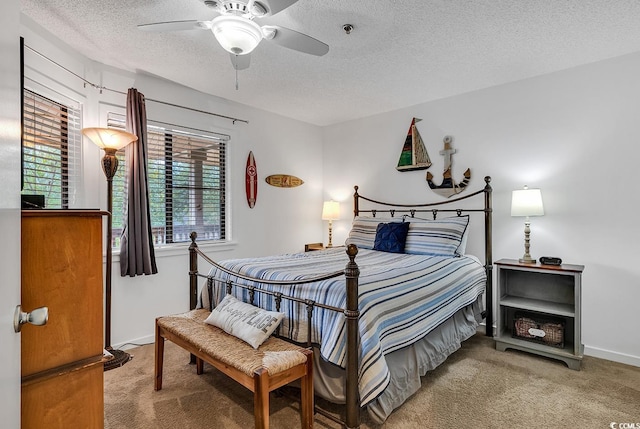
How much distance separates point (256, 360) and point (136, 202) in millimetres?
2050

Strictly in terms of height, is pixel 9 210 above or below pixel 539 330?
above

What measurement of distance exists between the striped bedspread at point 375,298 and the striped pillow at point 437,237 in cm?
12

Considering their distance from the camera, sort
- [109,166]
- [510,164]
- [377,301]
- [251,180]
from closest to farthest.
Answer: [377,301] → [109,166] → [510,164] → [251,180]

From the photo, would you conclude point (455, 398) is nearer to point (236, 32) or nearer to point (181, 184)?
point (236, 32)

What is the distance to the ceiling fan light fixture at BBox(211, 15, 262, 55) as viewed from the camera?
175 cm

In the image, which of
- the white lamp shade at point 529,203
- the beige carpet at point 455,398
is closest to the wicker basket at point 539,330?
the beige carpet at point 455,398

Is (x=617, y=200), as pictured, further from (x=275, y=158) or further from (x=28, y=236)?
(x=28, y=236)

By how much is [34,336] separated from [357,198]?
3.70m

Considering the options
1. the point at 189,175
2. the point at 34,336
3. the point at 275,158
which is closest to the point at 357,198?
the point at 275,158

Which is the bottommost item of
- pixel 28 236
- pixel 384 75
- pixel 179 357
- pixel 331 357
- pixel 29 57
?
pixel 179 357

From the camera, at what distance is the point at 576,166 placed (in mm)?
2926

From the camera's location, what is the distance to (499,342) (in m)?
2.90

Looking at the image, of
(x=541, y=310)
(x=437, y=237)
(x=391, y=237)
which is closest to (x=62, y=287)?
(x=391, y=237)

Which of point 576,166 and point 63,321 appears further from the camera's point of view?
point 576,166
